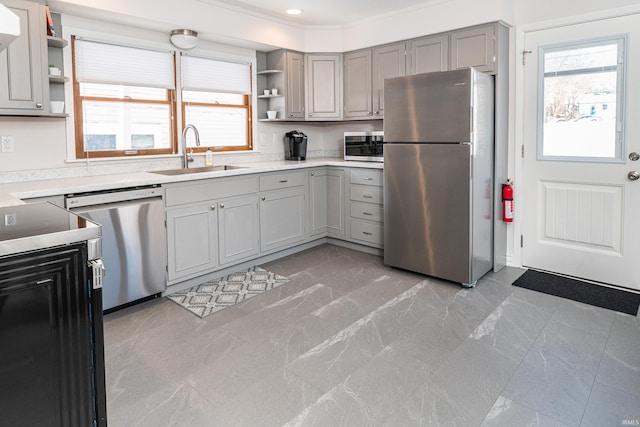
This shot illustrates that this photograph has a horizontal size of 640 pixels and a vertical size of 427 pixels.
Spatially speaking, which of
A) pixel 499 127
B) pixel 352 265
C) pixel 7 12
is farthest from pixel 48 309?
pixel 499 127

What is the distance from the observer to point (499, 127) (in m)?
3.72

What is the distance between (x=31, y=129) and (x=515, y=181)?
383cm

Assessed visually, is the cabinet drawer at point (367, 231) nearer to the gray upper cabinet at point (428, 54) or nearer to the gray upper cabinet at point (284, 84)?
the gray upper cabinet at point (284, 84)

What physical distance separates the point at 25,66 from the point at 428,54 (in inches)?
126

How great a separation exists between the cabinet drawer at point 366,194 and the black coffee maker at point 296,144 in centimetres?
82

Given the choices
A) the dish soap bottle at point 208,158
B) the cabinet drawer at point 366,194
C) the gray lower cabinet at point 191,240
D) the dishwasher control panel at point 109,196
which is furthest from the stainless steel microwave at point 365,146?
the dishwasher control panel at point 109,196

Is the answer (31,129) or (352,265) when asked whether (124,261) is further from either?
(352,265)

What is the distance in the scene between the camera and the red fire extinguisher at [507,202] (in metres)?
3.79

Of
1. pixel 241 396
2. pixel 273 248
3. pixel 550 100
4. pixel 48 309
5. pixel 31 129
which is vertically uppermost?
pixel 550 100

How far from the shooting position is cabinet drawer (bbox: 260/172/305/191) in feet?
13.3

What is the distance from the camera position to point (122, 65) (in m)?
3.69

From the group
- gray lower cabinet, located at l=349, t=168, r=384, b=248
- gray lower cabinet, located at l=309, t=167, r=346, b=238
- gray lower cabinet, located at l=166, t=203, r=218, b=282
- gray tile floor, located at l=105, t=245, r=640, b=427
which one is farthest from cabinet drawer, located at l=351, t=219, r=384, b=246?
gray lower cabinet, located at l=166, t=203, r=218, b=282

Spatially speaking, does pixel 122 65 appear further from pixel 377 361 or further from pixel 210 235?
pixel 377 361

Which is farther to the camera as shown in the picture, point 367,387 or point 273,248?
point 273,248
